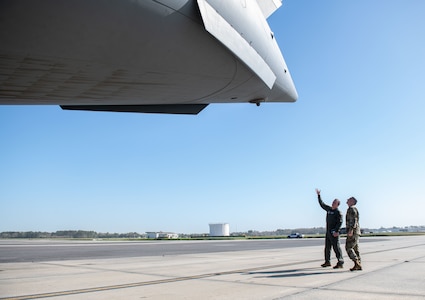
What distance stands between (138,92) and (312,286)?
4.36m

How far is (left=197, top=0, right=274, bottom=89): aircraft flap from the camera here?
4133mm

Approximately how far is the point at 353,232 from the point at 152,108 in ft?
18.1

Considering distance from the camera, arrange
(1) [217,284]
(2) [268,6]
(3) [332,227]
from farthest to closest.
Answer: (3) [332,227], (2) [268,6], (1) [217,284]

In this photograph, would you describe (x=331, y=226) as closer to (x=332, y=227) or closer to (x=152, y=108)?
(x=332, y=227)

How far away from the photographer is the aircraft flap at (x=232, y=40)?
4133 mm

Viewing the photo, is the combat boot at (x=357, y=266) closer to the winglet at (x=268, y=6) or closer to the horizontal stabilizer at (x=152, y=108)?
the horizontal stabilizer at (x=152, y=108)

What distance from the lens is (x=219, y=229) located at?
76812mm

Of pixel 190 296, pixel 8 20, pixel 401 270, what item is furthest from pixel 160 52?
pixel 401 270

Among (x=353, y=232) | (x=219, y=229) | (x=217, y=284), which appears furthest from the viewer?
(x=219, y=229)

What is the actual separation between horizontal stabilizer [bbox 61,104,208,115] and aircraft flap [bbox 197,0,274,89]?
64.1 inches

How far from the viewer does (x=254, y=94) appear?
642cm

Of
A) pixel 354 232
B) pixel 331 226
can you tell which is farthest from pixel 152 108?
pixel 354 232

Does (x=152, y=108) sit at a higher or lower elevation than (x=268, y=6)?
lower

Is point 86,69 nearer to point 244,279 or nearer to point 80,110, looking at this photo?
point 80,110
